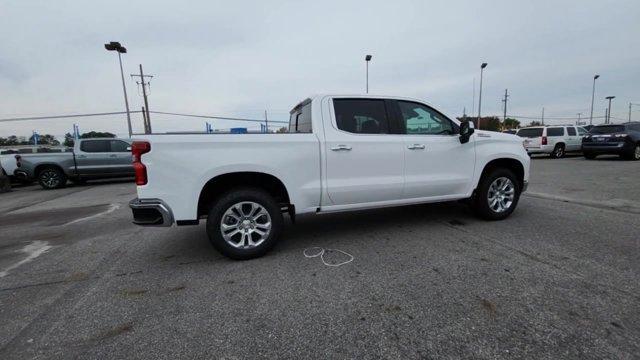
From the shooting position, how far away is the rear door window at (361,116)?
13.4 ft

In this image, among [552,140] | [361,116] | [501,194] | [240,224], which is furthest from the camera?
[552,140]

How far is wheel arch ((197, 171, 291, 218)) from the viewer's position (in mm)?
3686

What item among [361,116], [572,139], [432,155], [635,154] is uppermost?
[361,116]

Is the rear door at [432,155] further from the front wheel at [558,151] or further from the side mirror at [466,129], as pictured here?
the front wheel at [558,151]

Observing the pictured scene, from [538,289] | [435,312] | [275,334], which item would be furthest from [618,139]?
[275,334]

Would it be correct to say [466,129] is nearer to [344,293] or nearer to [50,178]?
[344,293]

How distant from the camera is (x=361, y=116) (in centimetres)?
420

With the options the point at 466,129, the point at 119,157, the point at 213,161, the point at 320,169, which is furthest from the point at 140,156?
the point at 119,157

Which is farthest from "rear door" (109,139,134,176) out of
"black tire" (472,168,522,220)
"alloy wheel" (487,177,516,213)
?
"alloy wheel" (487,177,516,213)

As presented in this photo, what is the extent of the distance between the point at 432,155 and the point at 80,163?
42.6 feet

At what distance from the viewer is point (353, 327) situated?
236 centimetres

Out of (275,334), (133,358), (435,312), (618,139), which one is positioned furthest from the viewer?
(618,139)

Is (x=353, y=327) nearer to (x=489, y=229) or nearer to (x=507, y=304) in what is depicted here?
(x=507, y=304)

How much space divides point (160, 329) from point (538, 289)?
3089mm
